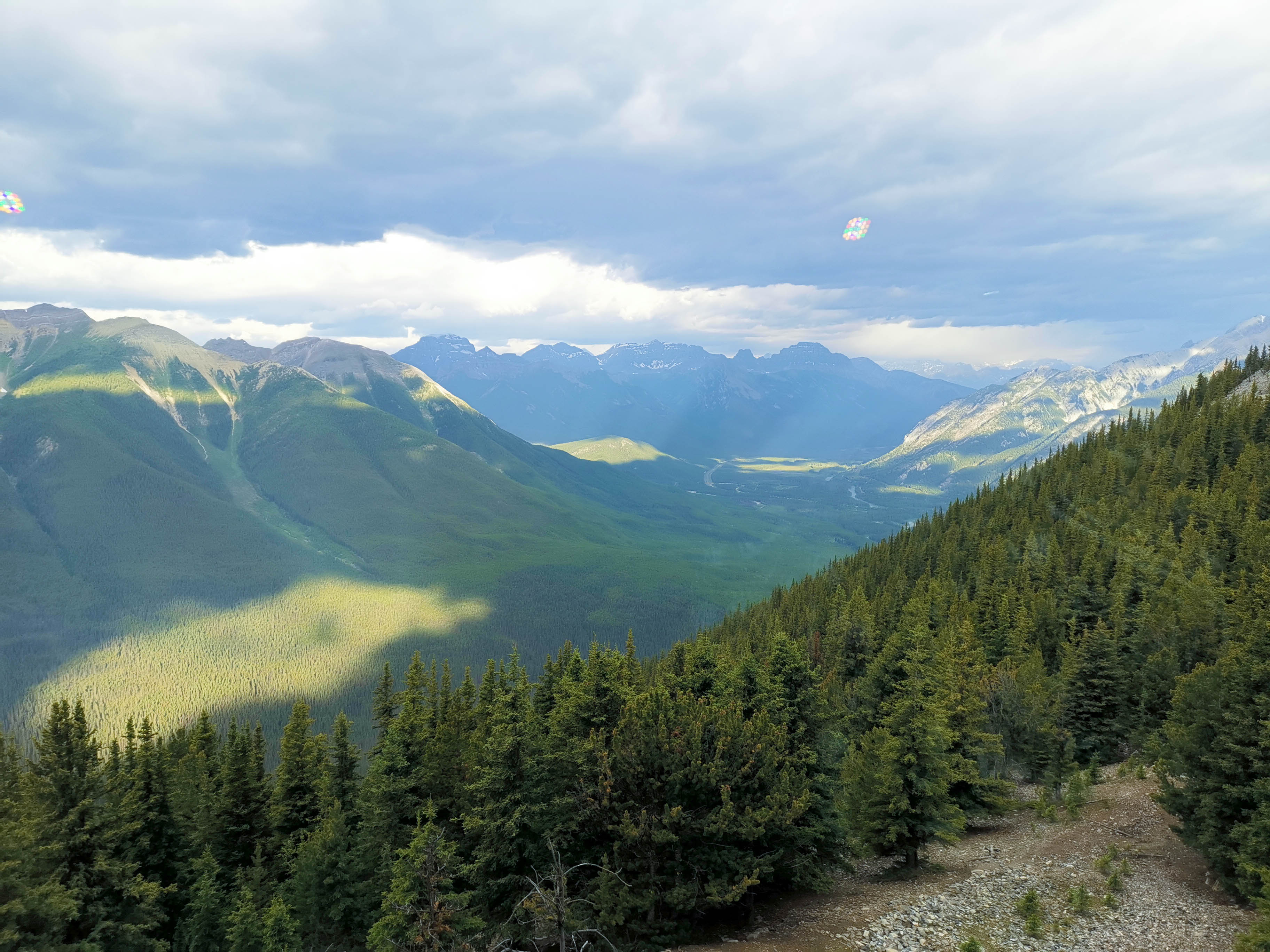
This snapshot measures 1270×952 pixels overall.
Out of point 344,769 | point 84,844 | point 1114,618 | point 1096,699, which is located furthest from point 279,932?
point 1114,618

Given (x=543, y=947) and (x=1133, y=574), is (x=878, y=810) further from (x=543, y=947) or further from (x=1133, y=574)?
(x=1133, y=574)

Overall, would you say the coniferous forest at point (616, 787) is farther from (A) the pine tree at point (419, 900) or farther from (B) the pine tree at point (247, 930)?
(A) the pine tree at point (419, 900)

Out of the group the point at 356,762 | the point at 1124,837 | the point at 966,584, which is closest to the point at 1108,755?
the point at 1124,837

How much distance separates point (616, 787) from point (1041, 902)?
21.5 metres

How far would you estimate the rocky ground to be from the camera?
28047 millimetres

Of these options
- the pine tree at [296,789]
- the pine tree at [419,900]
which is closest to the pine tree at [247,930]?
the pine tree at [419,900]

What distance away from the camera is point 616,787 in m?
35.5

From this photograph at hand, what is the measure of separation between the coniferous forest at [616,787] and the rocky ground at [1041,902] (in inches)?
72.2

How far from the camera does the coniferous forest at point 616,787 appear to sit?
31.9 m

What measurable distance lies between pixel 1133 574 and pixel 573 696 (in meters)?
68.7

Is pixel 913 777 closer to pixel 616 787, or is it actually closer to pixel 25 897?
pixel 616 787

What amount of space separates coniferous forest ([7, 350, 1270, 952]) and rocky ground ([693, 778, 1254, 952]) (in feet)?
6.01

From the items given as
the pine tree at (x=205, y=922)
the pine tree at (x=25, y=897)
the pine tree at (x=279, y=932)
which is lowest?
the pine tree at (x=205, y=922)

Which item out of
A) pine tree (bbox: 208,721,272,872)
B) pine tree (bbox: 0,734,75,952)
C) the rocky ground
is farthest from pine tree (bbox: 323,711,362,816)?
the rocky ground
